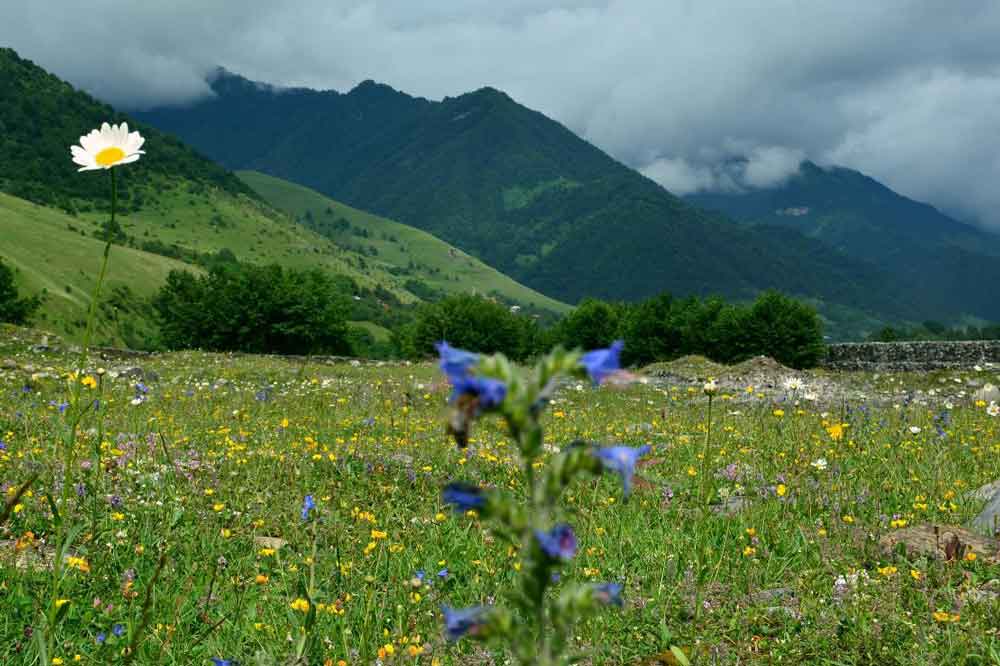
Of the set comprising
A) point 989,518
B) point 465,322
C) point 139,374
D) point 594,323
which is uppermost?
point 594,323

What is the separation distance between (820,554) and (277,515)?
4842 mm

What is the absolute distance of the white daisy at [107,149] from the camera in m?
3.17

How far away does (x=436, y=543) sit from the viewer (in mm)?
6336

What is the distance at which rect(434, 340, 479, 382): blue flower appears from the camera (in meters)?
1.52

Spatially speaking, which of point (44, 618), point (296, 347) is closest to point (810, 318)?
point (296, 347)

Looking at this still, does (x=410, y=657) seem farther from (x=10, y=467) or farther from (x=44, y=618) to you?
(x=10, y=467)

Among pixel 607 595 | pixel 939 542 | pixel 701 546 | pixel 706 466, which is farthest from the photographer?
pixel 939 542

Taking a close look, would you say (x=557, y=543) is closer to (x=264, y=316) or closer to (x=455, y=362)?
(x=455, y=362)

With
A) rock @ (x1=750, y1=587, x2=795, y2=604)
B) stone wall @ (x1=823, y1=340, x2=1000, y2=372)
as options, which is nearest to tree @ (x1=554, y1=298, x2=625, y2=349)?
stone wall @ (x1=823, y1=340, x2=1000, y2=372)

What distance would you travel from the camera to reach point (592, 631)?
15.1 feet

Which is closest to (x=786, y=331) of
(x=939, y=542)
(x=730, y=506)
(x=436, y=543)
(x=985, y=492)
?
(x=985, y=492)

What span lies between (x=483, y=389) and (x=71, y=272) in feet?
586

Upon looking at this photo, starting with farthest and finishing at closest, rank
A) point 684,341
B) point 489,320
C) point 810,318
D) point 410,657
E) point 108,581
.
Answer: point 489,320, point 684,341, point 810,318, point 108,581, point 410,657

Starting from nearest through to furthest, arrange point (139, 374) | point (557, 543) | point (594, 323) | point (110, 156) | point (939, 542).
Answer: point (557, 543) < point (110, 156) < point (939, 542) < point (139, 374) < point (594, 323)
